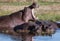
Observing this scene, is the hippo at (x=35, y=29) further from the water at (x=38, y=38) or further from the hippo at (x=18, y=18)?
the hippo at (x=18, y=18)

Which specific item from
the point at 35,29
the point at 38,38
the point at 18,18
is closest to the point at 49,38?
the point at 38,38

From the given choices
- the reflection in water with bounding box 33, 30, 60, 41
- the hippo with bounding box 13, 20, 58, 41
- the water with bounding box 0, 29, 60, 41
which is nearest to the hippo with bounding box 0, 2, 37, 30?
the hippo with bounding box 13, 20, 58, 41

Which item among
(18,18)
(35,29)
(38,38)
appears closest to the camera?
(38,38)

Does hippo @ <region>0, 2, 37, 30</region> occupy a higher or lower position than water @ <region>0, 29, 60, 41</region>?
lower

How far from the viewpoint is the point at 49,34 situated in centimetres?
1492

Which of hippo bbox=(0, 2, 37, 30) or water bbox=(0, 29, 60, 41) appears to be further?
hippo bbox=(0, 2, 37, 30)

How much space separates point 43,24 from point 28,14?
130 centimetres

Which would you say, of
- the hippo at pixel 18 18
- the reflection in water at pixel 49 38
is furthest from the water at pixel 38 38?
→ the hippo at pixel 18 18

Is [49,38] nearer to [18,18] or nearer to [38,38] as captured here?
[38,38]

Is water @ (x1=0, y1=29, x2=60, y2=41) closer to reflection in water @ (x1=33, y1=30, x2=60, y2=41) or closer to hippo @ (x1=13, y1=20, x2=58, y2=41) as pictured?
reflection in water @ (x1=33, y1=30, x2=60, y2=41)

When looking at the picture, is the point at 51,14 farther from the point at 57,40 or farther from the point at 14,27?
the point at 57,40

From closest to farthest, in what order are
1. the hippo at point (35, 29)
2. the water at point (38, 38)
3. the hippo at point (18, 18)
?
the water at point (38, 38), the hippo at point (35, 29), the hippo at point (18, 18)

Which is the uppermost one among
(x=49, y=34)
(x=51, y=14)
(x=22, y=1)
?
(x=49, y=34)

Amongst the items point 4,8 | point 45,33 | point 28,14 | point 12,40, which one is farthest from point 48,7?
point 12,40
